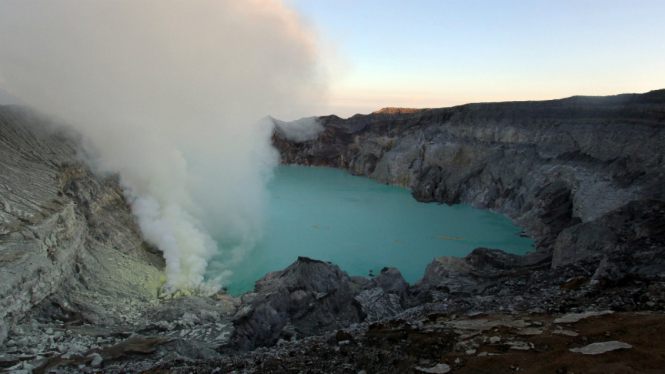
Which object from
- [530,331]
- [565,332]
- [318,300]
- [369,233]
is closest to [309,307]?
[318,300]

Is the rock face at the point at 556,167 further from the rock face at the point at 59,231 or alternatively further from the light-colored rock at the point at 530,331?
the rock face at the point at 59,231

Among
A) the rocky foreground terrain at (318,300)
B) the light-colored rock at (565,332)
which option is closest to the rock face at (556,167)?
the rocky foreground terrain at (318,300)

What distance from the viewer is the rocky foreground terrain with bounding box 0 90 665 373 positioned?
479 centimetres

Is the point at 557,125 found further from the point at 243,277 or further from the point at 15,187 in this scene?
the point at 15,187

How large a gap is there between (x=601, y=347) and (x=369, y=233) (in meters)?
16.5

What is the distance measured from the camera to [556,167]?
22266 mm

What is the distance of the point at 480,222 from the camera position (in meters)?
22.6

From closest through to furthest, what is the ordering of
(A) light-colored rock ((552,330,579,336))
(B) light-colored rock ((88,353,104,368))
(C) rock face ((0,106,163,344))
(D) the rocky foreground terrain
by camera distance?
(A) light-colored rock ((552,330,579,336)), (D) the rocky foreground terrain, (B) light-colored rock ((88,353,104,368)), (C) rock face ((0,106,163,344))

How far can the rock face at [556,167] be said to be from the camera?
1078cm

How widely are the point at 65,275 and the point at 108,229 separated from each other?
295cm

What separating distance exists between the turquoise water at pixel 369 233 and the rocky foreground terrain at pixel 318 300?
8.01 ft

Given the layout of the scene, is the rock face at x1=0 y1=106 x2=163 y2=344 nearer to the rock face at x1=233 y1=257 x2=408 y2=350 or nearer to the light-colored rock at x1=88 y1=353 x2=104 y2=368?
the light-colored rock at x1=88 y1=353 x2=104 y2=368

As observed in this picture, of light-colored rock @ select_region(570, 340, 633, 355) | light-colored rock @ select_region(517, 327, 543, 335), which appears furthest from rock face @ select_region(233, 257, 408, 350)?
light-colored rock @ select_region(570, 340, 633, 355)

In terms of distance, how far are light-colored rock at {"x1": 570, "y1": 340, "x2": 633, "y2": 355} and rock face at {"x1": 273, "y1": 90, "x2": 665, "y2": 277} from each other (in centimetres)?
393
